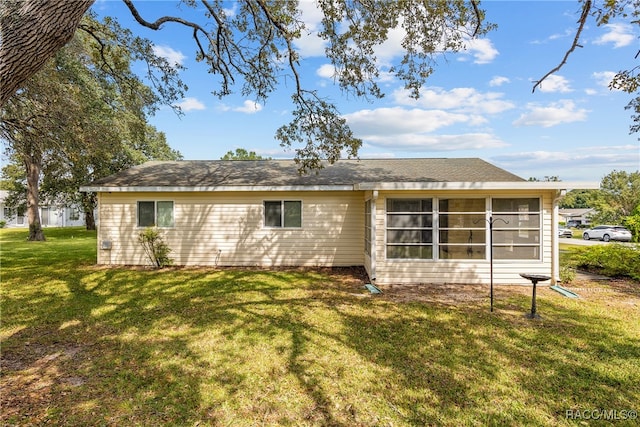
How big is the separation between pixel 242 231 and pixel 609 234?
2895 centimetres

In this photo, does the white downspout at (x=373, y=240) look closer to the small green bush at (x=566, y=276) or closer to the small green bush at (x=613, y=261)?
the small green bush at (x=566, y=276)

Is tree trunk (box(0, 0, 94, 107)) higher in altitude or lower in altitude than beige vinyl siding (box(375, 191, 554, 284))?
higher

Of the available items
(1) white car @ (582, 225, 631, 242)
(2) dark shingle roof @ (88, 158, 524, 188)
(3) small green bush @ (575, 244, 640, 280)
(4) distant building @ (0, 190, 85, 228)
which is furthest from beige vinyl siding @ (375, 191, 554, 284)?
(4) distant building @ (0, 190, 85, 228)

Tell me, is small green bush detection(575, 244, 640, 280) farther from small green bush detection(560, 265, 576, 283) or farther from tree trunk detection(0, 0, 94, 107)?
tree trunk detection(0, 0, 94, 107)

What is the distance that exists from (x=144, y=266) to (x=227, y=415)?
874 cm

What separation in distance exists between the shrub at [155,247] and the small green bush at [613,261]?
1283 centimetres

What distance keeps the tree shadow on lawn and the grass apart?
2cm

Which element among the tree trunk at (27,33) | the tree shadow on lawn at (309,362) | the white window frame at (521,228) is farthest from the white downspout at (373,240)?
Answer: the tree trunk at (27,33)

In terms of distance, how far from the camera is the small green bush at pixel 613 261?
28.8 feet

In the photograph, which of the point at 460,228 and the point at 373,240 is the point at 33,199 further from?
the point at 460,228

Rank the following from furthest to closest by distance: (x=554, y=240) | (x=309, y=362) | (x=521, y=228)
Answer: (x=521, y=228) < (x=554, y=240) < (x=309, y=362)

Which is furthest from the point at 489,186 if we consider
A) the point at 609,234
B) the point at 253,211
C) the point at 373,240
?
the point at 609,234

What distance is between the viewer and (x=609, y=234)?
25.2 m

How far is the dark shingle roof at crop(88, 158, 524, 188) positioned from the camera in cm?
975
